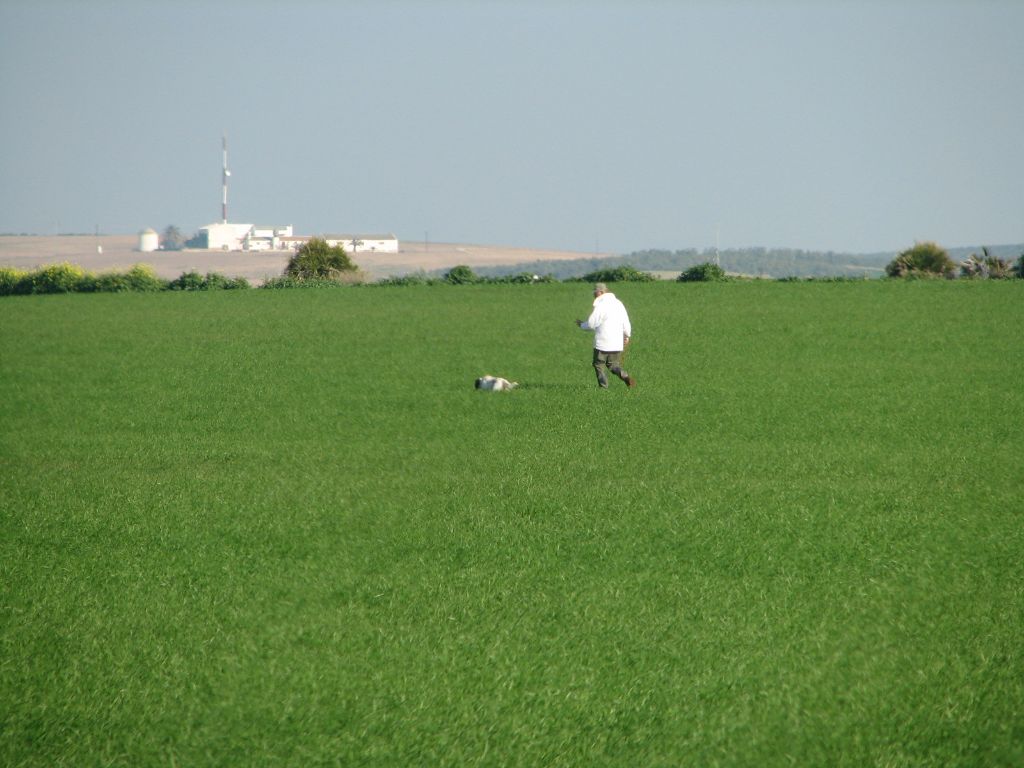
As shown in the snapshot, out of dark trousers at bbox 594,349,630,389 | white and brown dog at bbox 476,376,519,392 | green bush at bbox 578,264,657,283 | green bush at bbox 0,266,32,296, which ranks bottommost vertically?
white and brown dog at bbox 476,376,519,392

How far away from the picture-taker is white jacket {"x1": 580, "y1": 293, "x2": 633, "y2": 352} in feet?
73.2

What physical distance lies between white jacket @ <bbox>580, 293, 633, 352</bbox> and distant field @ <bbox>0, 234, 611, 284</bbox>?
8026 centimetres

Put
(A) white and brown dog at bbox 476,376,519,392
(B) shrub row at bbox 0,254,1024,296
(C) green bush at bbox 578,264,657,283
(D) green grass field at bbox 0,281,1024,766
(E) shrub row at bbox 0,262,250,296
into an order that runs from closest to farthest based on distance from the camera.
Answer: (D) green grass field at bbox 0,281,1024,766 → (A) white and brown dog at bbox 476,376,519,392 → (C) green bush at bbox 578,264,657,283 → (B) shrub row at bbox 0,254,1024,296 → (E) shrub row at bbox 0,262,250,296

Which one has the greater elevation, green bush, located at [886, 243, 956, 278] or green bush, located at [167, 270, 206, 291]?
green bush, located at [886, 243, 956, 278]

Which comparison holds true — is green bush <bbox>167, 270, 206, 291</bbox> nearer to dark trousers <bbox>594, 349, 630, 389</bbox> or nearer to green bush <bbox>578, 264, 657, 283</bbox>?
green bush <bbox>578, 264, 657, 283</bbox>

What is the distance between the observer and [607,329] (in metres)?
22.5

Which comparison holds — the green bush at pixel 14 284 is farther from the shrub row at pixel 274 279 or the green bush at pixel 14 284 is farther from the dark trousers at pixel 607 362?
the dark trousers at pixel 607 362

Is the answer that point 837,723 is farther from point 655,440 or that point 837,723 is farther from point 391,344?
point 391,344

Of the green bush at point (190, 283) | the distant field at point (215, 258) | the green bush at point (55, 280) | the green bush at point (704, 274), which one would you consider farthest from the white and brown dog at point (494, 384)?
the distant field at point (215, 258)

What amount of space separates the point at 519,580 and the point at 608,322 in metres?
13.7

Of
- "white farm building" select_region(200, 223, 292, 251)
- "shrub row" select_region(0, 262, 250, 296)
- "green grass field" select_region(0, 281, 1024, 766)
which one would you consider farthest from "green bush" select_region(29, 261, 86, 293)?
"white farm building" select_region(200, 223, 292, 251)

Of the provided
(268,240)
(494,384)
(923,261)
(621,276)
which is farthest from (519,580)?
(268,240)

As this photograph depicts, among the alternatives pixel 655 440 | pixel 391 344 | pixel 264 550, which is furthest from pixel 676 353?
pixel 264 550

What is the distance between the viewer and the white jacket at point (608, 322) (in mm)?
22312
